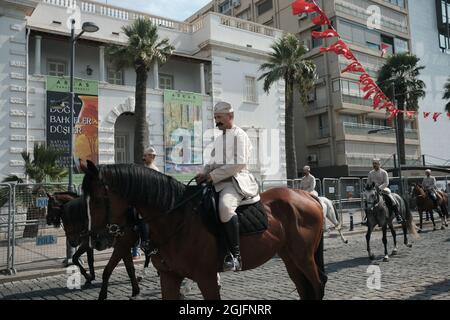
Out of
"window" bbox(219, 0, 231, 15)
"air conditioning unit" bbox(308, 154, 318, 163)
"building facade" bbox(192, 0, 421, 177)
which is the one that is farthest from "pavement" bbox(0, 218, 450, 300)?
"window" bbox(219, 0, 231, 15)

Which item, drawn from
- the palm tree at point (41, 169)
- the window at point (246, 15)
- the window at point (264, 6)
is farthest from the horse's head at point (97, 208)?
the window at point (246, 15)

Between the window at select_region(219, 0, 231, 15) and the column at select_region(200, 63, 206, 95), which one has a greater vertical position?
the window at select_region(219, 0, 231, 15)

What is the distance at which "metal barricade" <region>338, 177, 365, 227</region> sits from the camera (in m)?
19.1

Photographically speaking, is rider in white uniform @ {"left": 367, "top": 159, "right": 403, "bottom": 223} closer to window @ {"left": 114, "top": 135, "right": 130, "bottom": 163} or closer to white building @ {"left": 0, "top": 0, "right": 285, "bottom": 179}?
white building @ {"left": 0, "top": 0, "right": 285, "bottom": 179}

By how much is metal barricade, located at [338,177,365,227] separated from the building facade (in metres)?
16.4

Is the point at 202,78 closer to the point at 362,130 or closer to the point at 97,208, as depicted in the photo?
the point at 362,130

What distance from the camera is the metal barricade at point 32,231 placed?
10766 mm

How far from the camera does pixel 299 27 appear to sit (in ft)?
132

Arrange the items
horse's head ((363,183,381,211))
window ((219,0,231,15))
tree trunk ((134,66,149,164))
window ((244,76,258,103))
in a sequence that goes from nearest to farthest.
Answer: horse's head ((363,183,381,211))
tree trunk ((134,66,149,164))
window ((244,76,258,103))
window ((219,0,231,15))

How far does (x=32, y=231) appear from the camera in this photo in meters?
11.0

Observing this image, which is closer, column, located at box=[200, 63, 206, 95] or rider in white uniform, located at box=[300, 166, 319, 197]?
rider in white uniform, located at box=[300, 166, 319, 197]

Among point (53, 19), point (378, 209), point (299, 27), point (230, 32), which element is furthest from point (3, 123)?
point (299, 27)

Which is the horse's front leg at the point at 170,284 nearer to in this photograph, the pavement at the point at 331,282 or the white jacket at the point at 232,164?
the white jacket at the point at 232,164

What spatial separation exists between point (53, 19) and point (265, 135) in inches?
593
